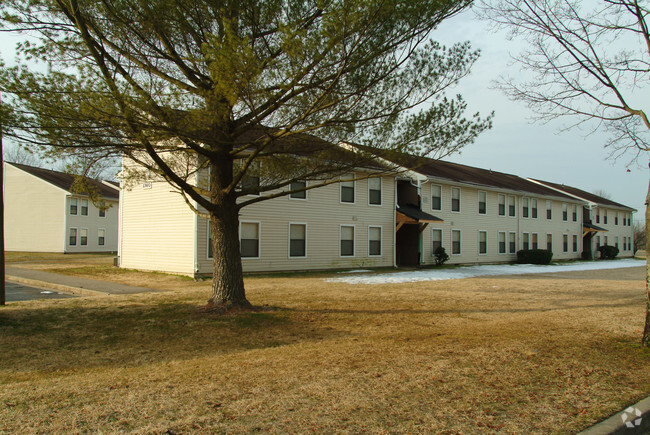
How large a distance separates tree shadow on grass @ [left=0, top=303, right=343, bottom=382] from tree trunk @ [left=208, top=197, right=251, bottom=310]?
459 millimetres

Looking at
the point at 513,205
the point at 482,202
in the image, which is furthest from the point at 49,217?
the point at 513,205

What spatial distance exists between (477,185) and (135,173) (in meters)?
22.2

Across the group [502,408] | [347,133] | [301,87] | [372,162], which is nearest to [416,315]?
[372,162]

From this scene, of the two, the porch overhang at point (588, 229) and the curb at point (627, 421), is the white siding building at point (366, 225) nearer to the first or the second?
the porch overhang at point (588, 229)

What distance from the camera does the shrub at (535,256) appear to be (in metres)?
31.1

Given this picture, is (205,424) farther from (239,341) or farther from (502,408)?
(239,341)

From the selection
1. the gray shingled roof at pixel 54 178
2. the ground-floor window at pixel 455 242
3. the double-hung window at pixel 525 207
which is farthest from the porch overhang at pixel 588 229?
the gray shingled roof at pixel 54 178

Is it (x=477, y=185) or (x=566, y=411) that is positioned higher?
(x=477, y=185)

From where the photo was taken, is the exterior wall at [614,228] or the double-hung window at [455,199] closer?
the double-hung window at [455,199]

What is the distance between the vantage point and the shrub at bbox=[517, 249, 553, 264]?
31.1 meters

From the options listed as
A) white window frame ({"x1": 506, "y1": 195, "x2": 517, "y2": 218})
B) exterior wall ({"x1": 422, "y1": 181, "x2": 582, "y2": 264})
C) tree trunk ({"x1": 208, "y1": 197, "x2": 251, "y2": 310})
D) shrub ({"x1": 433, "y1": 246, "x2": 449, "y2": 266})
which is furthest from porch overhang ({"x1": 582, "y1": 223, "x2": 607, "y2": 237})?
tree trunk ({"x1": 208, "y1": 197, "x2": 251, "y2": 310})

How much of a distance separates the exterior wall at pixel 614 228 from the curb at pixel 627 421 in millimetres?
41431

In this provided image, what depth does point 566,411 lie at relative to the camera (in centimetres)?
445

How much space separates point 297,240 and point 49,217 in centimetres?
2559
